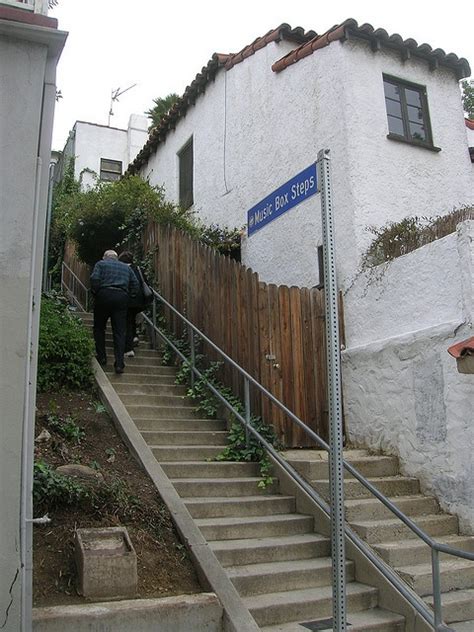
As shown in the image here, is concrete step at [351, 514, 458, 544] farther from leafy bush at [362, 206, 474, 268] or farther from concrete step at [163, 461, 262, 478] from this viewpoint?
leafy bush at [362, 206, 474, 268]

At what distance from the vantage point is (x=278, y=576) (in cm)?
479

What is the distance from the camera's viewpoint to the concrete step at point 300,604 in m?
4.38

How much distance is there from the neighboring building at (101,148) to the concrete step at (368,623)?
18.0m

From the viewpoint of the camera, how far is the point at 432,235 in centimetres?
685

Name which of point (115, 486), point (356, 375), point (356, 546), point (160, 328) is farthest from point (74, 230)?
point (356, 546)

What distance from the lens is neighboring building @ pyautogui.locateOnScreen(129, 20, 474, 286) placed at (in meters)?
8.71

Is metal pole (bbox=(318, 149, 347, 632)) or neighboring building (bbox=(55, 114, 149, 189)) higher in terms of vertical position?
neighboring building (bbox=(55, 114, 149, 189))

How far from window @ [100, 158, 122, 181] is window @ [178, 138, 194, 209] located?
23.8 ft

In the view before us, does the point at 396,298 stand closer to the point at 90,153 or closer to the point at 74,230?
the point at 74,230

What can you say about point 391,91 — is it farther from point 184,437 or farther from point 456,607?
point 456,607

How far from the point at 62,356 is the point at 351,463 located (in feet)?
12.2

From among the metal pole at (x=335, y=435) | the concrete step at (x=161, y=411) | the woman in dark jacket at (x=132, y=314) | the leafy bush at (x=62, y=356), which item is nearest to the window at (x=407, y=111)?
the woman in dark jacket at (x=132, y=314)

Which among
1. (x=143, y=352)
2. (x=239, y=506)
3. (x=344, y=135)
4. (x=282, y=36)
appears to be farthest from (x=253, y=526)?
(x=282, y=36)

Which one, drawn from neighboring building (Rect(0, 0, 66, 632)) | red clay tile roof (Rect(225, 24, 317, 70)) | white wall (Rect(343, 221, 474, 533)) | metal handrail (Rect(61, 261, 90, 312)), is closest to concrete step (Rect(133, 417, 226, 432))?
white wall (Rect(343, 221, 474, 533))
